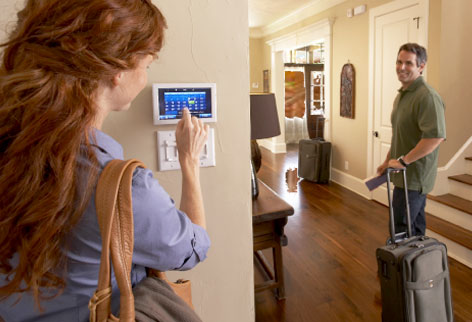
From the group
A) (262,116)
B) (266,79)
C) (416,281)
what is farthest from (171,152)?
(266,79)

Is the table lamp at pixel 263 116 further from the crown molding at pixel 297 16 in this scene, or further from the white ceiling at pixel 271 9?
the white ceiling at pixel 271 9

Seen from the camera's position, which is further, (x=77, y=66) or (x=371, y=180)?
(x=371, y=180)

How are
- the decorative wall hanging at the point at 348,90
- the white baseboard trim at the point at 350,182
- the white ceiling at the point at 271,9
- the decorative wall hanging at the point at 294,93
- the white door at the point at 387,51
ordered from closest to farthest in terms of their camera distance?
the white door at the point at 387,51 → the white baseboard trim at the point at 350,182 → the decorative wall hanging at the point at 348,90 → the white ceiling at the point at 271,9 → the decorative wall hanging at the point at 294,93

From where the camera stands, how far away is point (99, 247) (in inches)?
23.6

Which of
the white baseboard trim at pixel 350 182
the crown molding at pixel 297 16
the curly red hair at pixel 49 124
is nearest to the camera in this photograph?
the curly red hair at pixel 49 124

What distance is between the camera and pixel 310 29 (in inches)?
226

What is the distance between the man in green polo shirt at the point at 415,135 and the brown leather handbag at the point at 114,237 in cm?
214

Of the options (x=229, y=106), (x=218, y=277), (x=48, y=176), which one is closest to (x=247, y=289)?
(x=218, y=277)

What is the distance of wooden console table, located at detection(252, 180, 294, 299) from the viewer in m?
2.01

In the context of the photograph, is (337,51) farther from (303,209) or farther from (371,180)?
(371,180)

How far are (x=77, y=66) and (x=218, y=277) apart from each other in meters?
0.94

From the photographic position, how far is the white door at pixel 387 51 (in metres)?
3.64

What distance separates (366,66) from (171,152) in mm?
3973

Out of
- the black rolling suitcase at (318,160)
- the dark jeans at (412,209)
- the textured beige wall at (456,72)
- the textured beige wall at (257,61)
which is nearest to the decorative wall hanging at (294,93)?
the textured beige wall at (257,61)
